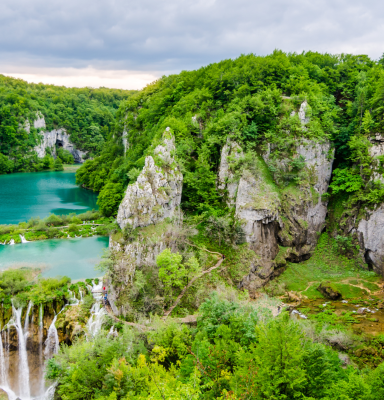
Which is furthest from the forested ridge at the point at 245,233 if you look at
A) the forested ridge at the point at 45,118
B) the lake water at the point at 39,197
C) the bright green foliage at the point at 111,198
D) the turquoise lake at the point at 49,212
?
the forested ridge at the point at 45,118

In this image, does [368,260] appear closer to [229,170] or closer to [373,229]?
[373,229]

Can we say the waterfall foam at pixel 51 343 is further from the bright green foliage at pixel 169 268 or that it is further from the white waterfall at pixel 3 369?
the bright green foliage at pixel 169 268

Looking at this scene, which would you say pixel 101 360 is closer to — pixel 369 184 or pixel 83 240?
pixel 83 240

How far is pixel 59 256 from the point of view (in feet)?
120

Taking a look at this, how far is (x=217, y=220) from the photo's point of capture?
3181cm

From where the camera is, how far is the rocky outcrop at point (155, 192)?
2991 centimetres

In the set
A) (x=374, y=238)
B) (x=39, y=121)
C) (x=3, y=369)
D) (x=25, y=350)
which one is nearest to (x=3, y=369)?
(x=3, y=369)

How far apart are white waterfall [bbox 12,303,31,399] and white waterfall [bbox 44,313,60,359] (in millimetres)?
1646

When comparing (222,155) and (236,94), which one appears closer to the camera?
(222,155)

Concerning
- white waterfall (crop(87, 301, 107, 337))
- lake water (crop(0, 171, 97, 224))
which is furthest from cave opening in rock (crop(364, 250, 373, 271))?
lake water (crop(0, 171, 97, 224))

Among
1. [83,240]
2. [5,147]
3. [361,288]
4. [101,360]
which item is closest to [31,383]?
[101,360]

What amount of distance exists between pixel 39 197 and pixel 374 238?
195 ft

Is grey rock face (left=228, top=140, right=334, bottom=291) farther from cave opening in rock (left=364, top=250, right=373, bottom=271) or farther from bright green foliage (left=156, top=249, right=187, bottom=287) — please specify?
bright green foliage (left=156, top=249, right=187, bottom=287)

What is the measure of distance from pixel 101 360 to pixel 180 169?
21813mm
